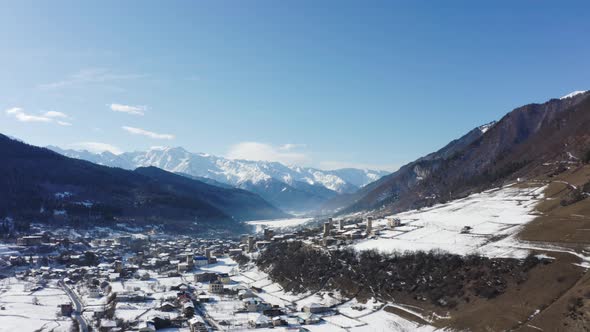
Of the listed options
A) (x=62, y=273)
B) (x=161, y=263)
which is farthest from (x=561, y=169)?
(x=62, y=273)

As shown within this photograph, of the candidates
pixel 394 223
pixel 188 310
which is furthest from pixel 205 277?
pixel 394 223

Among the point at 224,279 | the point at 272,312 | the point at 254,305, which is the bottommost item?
the point at 272,312

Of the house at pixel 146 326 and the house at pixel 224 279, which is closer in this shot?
the house at pixel 146 326

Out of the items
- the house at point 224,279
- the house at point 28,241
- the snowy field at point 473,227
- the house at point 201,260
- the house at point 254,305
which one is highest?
the snowy field at point 473,227

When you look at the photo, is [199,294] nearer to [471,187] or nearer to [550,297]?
[550,297]

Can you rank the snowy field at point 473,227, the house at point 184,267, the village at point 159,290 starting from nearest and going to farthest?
1. the village at point 159,290
2. the snowy field at point 473,227
3. the house at point 184,267

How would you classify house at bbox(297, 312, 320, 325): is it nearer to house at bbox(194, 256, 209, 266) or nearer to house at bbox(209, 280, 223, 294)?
house at bbox(209, 280, 223, 294)

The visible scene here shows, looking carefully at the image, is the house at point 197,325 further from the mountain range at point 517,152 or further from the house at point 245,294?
the mountain range at point 517,152

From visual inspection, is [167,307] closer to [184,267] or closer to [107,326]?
[107,326]

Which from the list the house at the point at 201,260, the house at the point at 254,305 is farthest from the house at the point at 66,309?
the house at the point at 201,260
